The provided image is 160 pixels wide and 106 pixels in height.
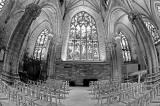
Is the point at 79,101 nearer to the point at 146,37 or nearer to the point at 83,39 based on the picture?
the point at 146,37

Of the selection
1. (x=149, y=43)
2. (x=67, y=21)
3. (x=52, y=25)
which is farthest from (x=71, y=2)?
(x=149, y=43)

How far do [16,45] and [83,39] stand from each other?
12.3 metres

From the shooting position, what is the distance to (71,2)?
24969 mm

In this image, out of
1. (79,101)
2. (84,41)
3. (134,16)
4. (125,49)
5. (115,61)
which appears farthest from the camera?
(84,41)

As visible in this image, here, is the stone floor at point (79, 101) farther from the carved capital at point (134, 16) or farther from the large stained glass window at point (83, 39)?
the large stained glass window at point (83, 39)

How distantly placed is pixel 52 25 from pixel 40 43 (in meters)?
3.83

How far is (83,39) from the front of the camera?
2442 centimetres

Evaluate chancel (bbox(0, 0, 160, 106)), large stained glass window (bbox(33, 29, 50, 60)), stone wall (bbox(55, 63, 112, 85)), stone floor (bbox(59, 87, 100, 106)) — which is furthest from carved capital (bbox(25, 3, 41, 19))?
large stained glass window (bbox(33, 29, 50, 60))

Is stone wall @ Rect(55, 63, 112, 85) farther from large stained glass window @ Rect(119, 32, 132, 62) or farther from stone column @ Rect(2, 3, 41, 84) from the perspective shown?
stone column @ Rect(2, 3, 41, 84)

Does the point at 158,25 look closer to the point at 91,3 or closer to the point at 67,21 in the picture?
the point at 91,3

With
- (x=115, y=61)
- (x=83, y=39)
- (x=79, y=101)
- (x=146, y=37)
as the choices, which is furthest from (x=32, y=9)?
(x=115, y=61)

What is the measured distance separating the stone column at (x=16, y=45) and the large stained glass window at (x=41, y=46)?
934cm

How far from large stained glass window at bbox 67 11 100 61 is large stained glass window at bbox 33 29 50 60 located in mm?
3643

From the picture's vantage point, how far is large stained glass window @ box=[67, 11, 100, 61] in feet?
77.2
